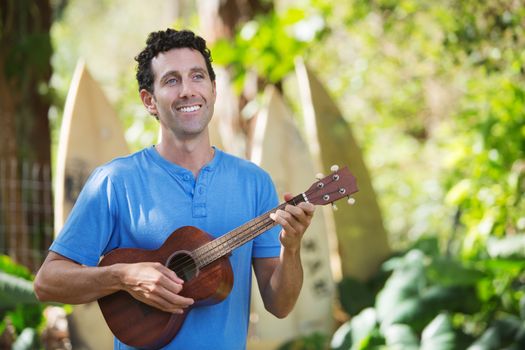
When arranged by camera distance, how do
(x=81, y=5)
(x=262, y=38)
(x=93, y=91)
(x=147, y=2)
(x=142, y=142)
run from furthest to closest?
1. (x=147, y=2)
2. (x=81, y=5)
3. (x=142, y=142)
4. (x=262, y=38)
5. (x=93, y=91)

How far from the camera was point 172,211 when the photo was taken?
176 centimetres

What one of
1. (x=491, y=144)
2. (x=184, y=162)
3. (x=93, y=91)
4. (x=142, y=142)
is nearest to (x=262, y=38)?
(x=93, y=91)

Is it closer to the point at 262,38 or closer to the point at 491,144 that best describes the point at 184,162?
the point at 491,144

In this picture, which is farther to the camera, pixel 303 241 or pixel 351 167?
pixel 351 167

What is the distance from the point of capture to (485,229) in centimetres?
443

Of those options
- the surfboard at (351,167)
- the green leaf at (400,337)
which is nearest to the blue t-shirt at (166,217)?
the green leaf at (400,337)

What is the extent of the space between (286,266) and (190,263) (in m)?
0.20

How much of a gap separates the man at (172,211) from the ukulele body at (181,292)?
3 centimetres

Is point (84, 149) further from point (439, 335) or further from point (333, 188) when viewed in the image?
point (333, 188)

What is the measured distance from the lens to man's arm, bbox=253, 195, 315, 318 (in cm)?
164

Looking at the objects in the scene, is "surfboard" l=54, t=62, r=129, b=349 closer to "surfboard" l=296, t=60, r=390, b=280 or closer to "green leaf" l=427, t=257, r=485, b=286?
"surfboard" l=296, t=60, r=390, b=280

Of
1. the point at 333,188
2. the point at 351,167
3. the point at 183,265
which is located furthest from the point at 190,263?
the point at 351,167

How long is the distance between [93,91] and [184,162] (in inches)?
115

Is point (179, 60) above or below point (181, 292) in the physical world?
above
